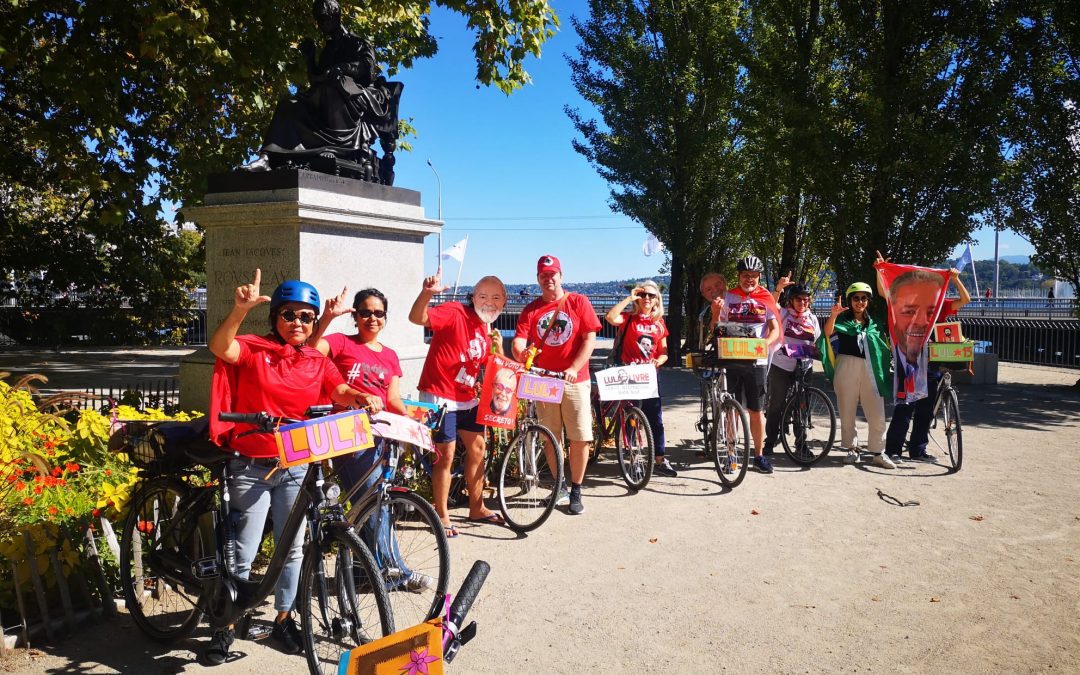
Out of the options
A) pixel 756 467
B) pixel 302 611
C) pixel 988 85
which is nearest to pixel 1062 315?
pixel 988 85

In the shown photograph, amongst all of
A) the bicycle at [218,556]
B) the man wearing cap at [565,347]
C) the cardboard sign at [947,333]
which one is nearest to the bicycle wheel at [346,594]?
the bicycle at [218,556]

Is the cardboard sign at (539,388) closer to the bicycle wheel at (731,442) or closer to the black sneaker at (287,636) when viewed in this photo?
the bicycle wheel at (731,442)

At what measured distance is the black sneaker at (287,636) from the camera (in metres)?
4.07

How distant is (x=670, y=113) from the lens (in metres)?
18.7

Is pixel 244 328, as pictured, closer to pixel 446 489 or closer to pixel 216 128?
pixel 446 489

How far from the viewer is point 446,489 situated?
599 cm

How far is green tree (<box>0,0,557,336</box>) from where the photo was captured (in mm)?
10242

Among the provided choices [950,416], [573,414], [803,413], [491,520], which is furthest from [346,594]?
[950,416]

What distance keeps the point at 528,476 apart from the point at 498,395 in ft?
3.03

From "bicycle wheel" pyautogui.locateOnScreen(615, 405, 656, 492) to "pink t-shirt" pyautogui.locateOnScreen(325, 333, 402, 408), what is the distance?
3.11 meters

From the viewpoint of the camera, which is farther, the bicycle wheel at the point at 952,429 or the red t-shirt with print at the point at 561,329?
the bicycle wheel at the point at 952,429

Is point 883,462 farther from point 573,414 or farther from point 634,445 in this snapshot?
point 573,414

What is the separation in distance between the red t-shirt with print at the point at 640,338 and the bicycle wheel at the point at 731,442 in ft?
2.80

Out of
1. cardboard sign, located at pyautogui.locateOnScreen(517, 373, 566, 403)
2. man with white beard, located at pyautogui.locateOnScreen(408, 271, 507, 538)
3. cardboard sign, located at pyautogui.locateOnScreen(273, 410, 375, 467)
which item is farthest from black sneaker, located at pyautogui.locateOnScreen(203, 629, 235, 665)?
cardboard sign, located at pyautogui.locateOnScreen(517, 373, 566, 403)
